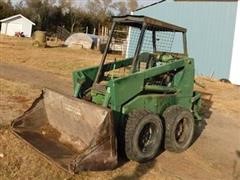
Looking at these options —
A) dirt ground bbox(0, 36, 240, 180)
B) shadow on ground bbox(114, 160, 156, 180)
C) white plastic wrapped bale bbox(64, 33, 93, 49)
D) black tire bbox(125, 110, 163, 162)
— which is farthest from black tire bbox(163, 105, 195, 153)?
white plastic wrapped bale bbox(64, 33, 93, 49)

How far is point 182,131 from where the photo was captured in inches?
283

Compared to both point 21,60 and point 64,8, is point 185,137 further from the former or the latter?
point 64,8

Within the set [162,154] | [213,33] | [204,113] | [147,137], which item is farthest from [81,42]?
[147,137]

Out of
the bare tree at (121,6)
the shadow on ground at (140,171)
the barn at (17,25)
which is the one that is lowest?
the shadow on ground at (140,171)

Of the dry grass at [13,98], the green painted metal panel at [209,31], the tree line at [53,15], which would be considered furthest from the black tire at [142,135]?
the tree line at [53,15]

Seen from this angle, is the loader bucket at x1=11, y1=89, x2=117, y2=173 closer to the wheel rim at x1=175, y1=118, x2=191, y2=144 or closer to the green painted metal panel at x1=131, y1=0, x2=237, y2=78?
the wheel rim at x1=175, y1=118, x2=191, y2=144

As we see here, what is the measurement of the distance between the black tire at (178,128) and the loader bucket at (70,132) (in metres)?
1.39

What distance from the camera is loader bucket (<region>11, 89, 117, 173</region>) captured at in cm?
544

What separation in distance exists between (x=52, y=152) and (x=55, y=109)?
941mm

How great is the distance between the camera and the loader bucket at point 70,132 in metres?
5.44

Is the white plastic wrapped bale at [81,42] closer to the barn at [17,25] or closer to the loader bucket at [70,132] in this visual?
the barn at [17,25]

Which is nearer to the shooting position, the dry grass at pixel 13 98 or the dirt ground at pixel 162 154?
the dirt ground at pixel 162 154

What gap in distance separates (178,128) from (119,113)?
1457 mm

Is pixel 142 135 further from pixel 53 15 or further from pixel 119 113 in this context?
pixel 53 15
